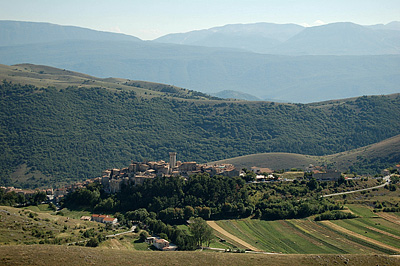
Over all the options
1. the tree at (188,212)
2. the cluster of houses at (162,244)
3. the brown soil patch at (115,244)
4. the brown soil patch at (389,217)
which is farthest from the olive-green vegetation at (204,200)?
the brown soil patch at (115,244)

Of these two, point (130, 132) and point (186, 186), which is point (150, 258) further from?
point (130, 132)

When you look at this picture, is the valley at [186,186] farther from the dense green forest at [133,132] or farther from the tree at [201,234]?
the dense green forest at [133,132]

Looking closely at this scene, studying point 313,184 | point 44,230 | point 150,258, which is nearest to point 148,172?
point 313,184

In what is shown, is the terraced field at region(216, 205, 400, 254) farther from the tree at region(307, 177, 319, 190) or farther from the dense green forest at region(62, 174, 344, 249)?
the tree at region(307, 177, 319, 190)

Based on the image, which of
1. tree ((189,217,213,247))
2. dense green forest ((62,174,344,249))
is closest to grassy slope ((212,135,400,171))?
dense green forest ((62,174,344,249))

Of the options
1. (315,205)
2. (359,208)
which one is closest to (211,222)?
(315,205)
